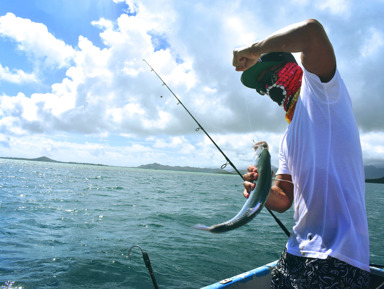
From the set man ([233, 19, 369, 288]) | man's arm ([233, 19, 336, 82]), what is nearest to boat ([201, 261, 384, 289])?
man ([233, 19, 369, 288])

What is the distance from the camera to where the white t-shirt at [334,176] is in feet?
5.98

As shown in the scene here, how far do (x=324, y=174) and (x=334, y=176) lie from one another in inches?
2.6

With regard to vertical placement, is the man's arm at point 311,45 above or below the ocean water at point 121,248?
above

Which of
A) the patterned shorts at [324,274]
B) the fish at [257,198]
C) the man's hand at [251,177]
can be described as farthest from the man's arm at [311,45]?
the patterned shorts at [324,274]

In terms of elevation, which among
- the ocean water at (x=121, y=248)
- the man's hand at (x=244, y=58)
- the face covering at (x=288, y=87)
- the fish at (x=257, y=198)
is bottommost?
the ocean water at (x=121, y=248)

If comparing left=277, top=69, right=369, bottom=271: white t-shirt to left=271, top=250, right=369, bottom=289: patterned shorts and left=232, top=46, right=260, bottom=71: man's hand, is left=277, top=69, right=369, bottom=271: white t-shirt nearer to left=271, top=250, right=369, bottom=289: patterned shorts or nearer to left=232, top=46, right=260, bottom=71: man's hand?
left=271, top=250, right=369, bottom=289: patterned shorts

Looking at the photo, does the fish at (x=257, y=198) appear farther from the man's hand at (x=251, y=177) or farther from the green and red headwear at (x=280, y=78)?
the green and red headwear at (x=280, y=78)

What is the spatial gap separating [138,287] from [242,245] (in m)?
4.92

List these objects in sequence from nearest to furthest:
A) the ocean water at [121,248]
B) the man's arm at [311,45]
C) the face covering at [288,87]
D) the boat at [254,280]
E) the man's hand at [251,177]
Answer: the man's arm at [311,45], the man's hand at [251,177], the face covering at [288,87], the boat at [254,280], the ocean water at [121,248]

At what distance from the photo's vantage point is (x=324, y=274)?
186cm

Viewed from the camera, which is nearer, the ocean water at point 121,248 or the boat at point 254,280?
the boat at point 254,280

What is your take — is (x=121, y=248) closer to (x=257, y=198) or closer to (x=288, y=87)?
(x=257, y=198)

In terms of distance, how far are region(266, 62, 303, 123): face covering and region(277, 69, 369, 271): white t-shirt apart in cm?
34

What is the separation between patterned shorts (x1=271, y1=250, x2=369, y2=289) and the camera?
1815mm
